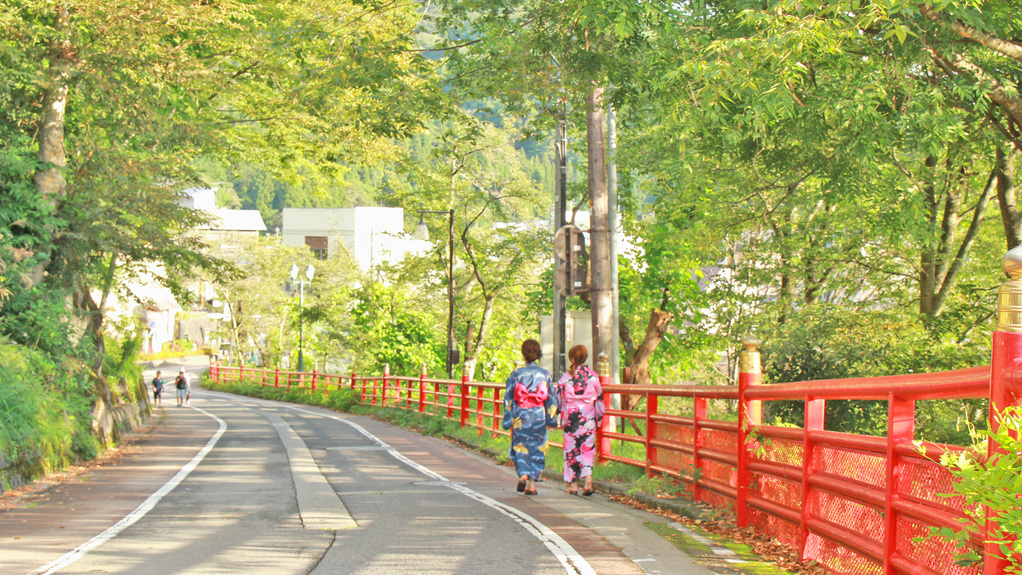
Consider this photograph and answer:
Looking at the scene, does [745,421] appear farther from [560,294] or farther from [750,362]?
[560,294]

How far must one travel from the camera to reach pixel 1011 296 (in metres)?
3.57

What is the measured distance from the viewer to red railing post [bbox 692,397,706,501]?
888 cm

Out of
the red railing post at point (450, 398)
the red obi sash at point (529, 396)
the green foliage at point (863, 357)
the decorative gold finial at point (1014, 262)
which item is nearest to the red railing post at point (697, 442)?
the red obi sash at point (529, 396)

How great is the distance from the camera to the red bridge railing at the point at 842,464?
12.9 feet

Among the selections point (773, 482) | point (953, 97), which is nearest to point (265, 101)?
point (953, 97)

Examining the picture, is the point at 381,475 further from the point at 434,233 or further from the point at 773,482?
the point at 434,233

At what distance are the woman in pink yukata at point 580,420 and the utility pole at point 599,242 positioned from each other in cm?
370

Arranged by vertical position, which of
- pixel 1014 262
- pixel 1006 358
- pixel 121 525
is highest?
pixel 1014 262

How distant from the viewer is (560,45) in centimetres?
1116

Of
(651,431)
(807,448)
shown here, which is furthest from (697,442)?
(807,448)

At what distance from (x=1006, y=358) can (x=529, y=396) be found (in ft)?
25.3

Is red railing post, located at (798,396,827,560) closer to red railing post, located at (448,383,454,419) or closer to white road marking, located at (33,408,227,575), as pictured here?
white road marking, located at (33,408,227,575)

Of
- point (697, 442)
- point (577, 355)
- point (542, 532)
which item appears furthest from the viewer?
point (577, 355)

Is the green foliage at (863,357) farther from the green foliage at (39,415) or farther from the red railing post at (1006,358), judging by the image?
the green foliage at (39,415)
